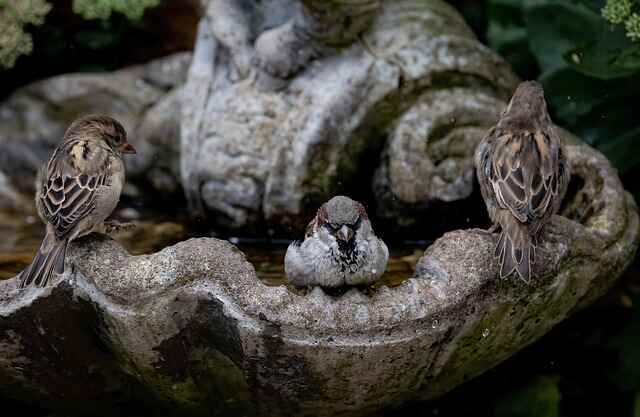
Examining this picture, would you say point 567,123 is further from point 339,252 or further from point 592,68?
point 339,252

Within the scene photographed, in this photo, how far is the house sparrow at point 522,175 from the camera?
139 inches

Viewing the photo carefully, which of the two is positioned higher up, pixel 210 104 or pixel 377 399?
pixel 210 104

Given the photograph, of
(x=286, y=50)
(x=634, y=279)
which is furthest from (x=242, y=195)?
(x=634, y=279)

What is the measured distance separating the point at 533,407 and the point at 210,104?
7.14 feet

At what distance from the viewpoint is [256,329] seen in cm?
319

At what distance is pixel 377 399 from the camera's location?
3.52m

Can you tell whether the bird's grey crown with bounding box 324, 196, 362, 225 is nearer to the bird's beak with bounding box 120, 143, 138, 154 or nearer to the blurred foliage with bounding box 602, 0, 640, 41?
the bird's beak with bounding box 120, 143, 138, 154

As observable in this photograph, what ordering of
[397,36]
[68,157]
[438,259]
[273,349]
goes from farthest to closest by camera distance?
[397,36], [68,157], [438,259], [273,349]

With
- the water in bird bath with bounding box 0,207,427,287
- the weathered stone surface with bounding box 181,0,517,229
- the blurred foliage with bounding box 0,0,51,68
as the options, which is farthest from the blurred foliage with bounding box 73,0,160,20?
the water in bird bath with bounding box 0,207,427,287

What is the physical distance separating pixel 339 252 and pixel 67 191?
1.14m

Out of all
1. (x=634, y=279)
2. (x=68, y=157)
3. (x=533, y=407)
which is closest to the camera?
(x=68, y=157)

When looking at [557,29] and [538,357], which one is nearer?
[538,357]

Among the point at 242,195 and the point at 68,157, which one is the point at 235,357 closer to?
the point at 68,157

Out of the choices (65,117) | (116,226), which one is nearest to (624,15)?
(116,226)
